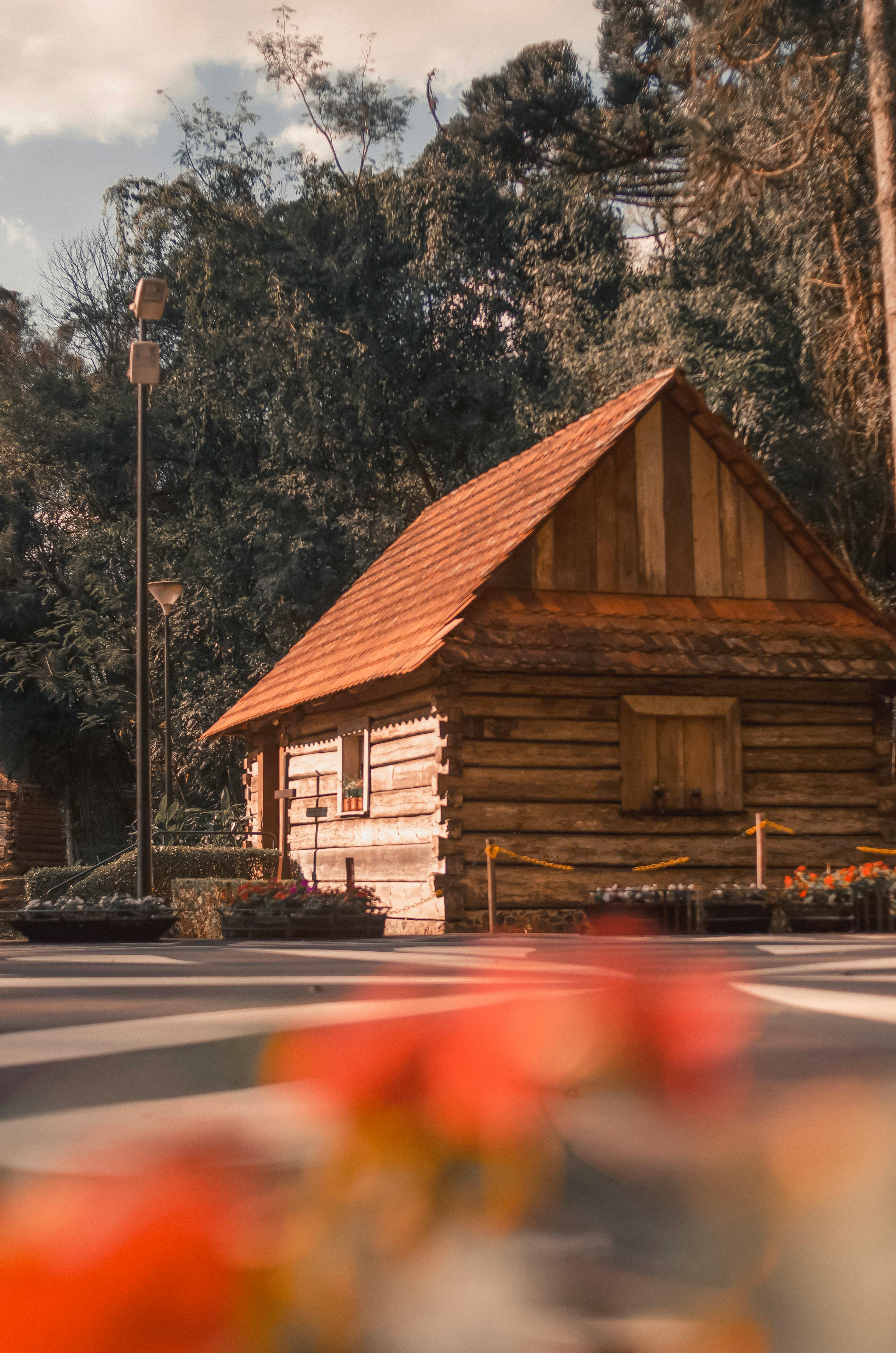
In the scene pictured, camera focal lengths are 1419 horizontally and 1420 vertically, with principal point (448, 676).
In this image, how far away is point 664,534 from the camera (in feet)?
50.3

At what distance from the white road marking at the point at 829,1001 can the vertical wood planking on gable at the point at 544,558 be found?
8.40 metres

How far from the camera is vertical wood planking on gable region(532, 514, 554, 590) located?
48.1 ft

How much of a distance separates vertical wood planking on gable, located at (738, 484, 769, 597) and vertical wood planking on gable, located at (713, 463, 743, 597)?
0.09 ft

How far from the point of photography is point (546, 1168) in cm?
293

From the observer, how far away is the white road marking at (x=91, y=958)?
8797 mm

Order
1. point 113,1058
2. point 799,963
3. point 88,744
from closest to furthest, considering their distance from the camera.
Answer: point 113,1058 < point 799,963 < point 88,744

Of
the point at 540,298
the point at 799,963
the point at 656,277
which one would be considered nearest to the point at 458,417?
the point at 540,298

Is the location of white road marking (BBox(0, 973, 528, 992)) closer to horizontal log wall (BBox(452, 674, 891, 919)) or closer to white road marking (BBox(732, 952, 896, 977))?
white road marking (BBox(732, 952, 896, 977))

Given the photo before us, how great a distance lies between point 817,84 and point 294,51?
16.9m

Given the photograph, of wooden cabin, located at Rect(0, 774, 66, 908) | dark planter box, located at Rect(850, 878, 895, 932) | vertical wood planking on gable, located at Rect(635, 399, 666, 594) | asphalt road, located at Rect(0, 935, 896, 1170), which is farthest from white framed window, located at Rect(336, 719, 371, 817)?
wooden cabin, located at Rect(0, 774, 66, 908)

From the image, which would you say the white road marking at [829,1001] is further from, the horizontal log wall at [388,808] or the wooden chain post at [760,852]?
the horizontal log wall at [388,808]

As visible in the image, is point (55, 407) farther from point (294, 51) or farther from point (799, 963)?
point (799, 963)

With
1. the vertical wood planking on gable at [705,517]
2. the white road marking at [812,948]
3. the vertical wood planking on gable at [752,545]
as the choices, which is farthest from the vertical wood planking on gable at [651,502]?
the white road marking at [812,948]

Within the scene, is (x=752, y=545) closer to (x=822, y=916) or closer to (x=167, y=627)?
(x=822, y=916)
